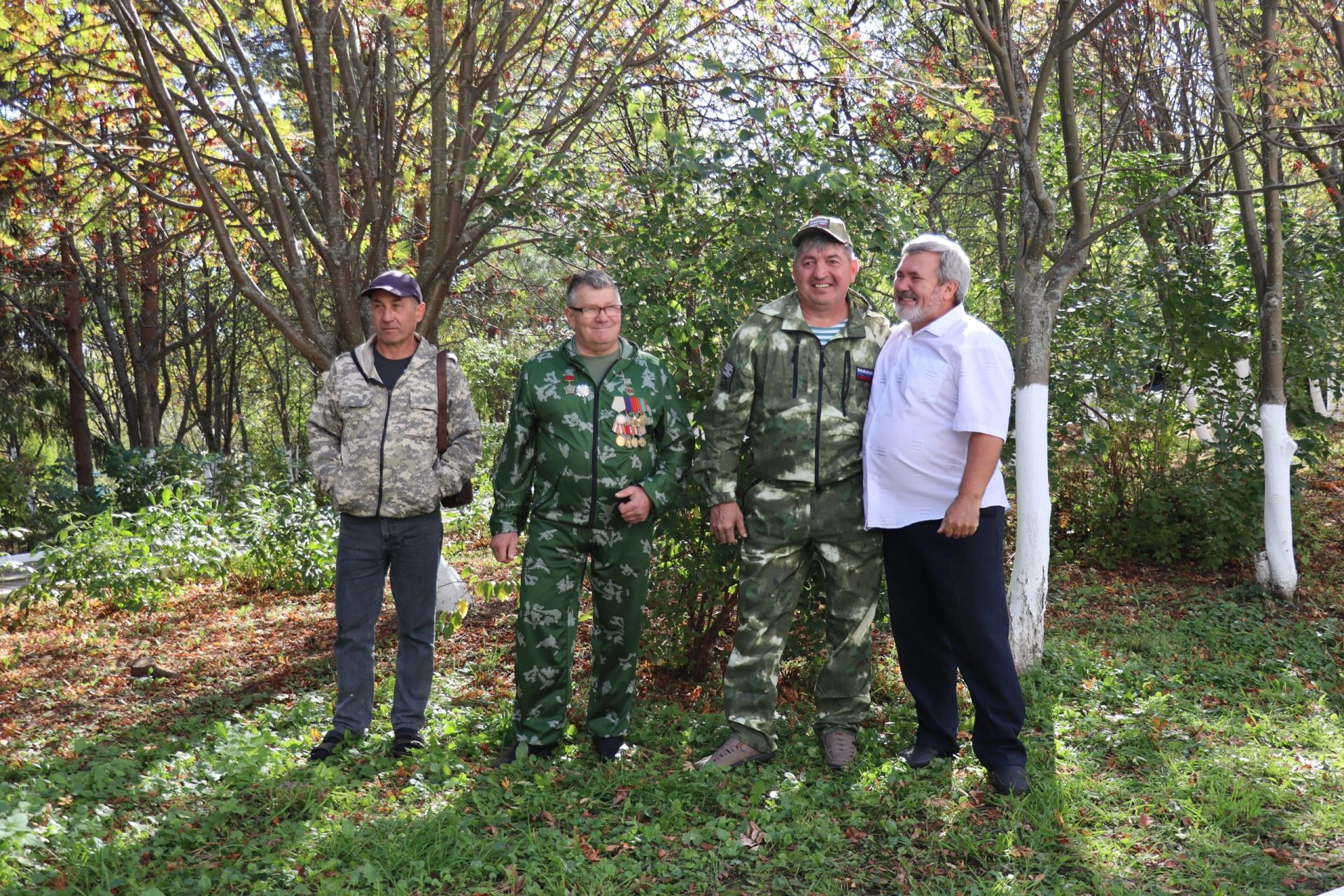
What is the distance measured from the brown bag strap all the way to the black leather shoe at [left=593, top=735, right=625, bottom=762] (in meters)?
1.36

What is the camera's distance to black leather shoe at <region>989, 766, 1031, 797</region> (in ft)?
11.6

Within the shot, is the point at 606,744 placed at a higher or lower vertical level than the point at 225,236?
lower

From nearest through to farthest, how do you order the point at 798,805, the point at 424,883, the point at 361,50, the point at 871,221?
the point at 424,883
the point at 798,805
the point at 871,221
the point at 361,50

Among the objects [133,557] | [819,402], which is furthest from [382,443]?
[133,557]

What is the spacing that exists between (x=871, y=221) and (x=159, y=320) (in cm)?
1637

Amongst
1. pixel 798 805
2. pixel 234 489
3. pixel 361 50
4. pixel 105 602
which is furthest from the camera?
pixel 234 489

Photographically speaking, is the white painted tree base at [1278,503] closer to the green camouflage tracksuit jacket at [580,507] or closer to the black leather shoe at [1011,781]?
the black leather shoe at [1011,781]

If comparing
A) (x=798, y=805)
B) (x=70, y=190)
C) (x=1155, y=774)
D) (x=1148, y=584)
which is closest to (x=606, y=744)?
(x=798, y=805)

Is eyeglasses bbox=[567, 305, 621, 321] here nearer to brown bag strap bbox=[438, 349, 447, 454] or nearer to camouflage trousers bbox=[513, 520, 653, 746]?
brown bag strap bbox=[438, 349, 447, 454]

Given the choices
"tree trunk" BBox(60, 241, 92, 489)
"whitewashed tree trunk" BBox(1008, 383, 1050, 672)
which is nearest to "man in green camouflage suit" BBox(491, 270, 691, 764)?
"whitewashed tree trunk" BBox(1008, 383, 1050, 672)

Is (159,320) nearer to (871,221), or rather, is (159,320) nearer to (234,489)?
(234,489)

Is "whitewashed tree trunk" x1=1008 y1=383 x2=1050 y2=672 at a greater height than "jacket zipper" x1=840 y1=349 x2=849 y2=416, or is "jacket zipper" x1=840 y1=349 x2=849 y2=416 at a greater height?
"jacket zipper" x1=840 y1=349 x2=849 y2=416

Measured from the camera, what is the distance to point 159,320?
17.3 metres

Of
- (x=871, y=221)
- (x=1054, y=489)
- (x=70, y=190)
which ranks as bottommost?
(x=1054, y=489)
